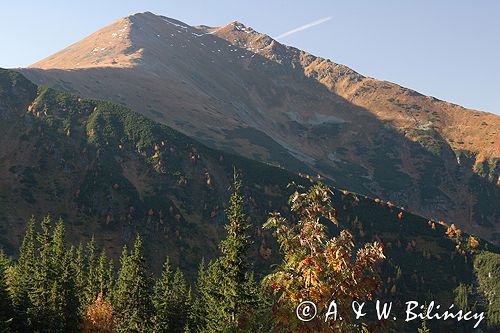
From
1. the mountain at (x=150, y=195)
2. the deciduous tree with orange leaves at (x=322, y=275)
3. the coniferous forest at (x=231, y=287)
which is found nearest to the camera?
the deciduous tree with orange leaves at (x=322, y=275)

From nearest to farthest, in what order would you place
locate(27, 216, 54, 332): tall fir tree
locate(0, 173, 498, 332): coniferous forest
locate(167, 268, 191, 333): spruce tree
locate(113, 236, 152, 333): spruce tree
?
locate(0, 173, 498, 332): coniferous forest → locate(27, 216, 54, 332): tall fir tree → locate(113, 236, 152, 333): spruce tree → locate(167, 268, 191, 333): spruce tree

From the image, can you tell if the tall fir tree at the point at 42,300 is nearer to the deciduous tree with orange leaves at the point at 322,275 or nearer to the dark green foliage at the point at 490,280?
the deciduous tree with orange leaves at the point at 322,275

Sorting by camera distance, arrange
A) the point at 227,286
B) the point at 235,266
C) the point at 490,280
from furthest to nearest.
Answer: the point at 490,280
the point at 227,286
the point at 235,266

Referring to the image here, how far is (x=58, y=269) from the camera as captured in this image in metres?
52.0

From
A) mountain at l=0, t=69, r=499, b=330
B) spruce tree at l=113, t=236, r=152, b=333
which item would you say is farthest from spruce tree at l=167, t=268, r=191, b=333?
mountain at l=0, t=69, r=499, b=330

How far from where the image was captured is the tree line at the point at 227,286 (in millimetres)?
12047

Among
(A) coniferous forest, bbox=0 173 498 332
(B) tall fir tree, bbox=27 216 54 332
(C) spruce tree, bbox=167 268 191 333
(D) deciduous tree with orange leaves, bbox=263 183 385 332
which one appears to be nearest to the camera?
(D) deciduous tree with orange leaves, bbox=263 183 385 332

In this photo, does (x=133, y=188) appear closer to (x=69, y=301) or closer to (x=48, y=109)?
(x=48, y=109)

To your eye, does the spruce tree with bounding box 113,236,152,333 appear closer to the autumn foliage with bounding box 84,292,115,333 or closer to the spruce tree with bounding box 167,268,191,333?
the autumn foliage with bounding box 84,292,115,333

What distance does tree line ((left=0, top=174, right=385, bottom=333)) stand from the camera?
39.5 feet

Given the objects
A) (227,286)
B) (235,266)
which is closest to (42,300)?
(227,286)

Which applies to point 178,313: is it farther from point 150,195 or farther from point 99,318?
point 150,195

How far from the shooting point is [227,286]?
1629 inches

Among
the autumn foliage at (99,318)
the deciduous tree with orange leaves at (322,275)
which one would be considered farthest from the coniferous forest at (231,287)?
the autumn foliage at (99,318)
